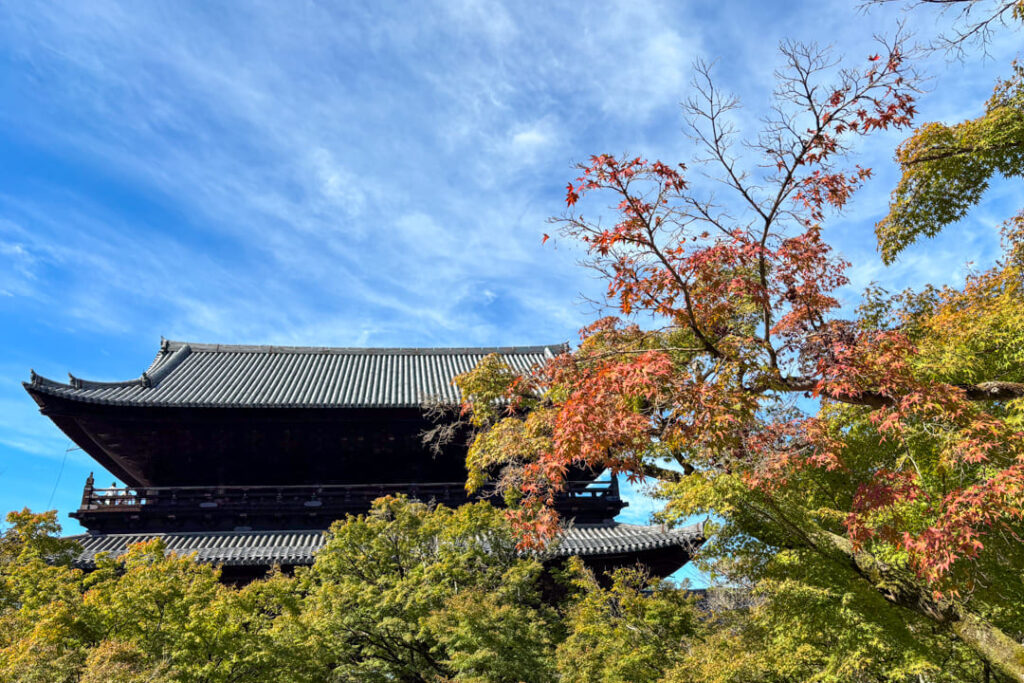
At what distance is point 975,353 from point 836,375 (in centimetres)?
485

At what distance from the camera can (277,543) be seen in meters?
13.9

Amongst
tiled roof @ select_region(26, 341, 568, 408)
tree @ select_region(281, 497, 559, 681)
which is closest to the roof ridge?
tiled roof @ select_region(26, 341, 568, 408)

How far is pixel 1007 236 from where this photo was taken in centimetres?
977

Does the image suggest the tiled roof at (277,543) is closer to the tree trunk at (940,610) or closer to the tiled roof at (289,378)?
the tiled roof at (289,378)

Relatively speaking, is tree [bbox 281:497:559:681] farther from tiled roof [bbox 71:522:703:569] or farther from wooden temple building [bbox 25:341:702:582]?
wooden temple building [bbox 25:341:702:582]

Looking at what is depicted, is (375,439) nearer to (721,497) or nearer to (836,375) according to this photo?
(721,497)

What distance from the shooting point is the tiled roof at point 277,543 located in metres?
13.1

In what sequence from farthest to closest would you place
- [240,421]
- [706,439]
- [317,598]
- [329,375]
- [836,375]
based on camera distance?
[329,375], [240,421], [317,598], [706,439], [836,375]

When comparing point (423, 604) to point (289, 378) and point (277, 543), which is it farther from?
point (289, 378)

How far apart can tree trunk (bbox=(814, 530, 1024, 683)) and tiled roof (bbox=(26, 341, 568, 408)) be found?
7717 mm

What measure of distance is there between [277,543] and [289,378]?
645cm

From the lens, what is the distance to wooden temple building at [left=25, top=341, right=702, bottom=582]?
1397cm

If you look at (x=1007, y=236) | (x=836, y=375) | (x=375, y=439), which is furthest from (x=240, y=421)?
(x=1007, y=236)

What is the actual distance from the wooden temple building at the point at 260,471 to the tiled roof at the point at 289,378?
84 millimetres
